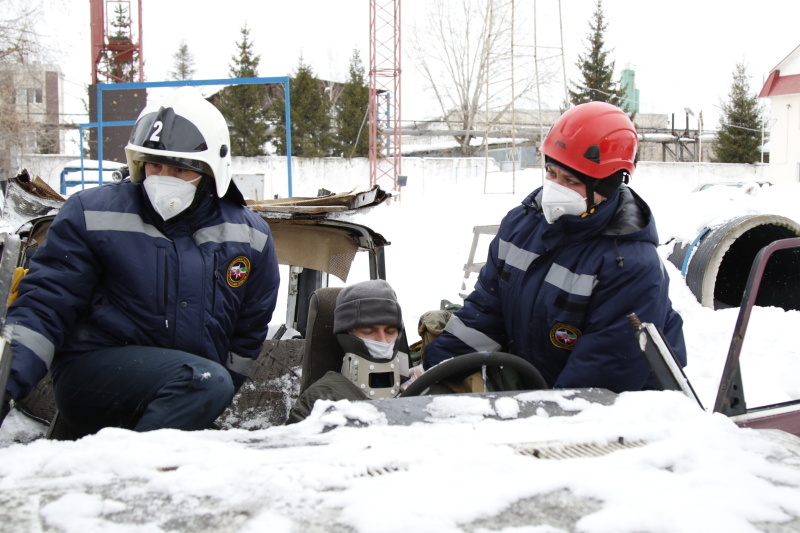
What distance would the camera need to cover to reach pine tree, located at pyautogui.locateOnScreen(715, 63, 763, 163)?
3716 centimetres

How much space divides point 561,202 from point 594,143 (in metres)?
0.29

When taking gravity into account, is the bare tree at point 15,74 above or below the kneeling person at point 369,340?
above

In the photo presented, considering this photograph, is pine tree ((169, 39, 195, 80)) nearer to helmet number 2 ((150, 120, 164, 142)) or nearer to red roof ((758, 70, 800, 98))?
red roof ((758, 70, 800, 98))

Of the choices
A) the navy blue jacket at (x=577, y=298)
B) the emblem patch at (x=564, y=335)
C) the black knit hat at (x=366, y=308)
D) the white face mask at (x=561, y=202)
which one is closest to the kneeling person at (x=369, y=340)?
the black knit hat at (x=366, y=308)

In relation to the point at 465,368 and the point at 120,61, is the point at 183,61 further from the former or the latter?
the point at 465,368

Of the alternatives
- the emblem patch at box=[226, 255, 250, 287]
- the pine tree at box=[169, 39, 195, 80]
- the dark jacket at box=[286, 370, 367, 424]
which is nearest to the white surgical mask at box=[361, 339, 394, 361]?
the dark jacket at box=[286, 370, 367, 424]

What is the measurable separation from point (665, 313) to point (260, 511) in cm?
202

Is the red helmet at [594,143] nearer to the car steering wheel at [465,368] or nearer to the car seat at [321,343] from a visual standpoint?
the car steering wheel at [465,368]

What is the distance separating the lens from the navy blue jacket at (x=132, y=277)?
8.04ft

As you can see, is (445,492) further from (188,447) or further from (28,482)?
(28,482)

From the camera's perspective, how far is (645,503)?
4.52 ft

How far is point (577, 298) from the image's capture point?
9.21 ft

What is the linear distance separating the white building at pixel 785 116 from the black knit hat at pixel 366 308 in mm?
28465

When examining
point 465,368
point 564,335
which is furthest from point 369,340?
point 564,335
